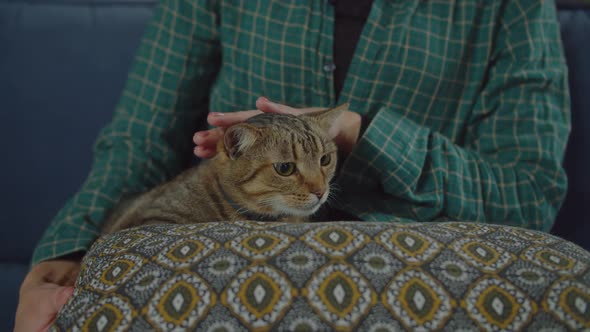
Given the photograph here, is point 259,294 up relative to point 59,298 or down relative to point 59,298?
up

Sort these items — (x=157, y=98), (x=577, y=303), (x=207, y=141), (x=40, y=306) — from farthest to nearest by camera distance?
(x=157, y=98) → (x=207, y=141) → (x=40, y=306) → (x=577, y=303)

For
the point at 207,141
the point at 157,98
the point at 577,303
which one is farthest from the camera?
the point at 157,98

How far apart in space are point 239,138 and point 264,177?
0.29 ft

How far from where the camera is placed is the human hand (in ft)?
2.59

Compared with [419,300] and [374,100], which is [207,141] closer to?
[374,100]

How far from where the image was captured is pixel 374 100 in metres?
1.08

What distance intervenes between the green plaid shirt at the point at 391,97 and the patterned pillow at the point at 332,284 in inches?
12.2

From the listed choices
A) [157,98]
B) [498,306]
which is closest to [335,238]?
[498,306]

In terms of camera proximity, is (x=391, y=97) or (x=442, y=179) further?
(x=391, y=97)

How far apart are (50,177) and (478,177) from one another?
1246 millimetres

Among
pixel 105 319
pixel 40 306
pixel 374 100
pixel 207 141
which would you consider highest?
pixel 374 100

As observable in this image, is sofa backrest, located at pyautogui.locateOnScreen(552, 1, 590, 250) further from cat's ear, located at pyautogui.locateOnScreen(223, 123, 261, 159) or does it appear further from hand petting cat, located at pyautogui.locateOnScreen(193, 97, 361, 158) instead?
cat's ear, located at pyautogui.locateOnScreen(223, 123, 261, 159)

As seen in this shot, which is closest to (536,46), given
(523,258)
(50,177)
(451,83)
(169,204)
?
(451,83)

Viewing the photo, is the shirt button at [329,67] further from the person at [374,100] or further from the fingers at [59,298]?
the fingers at [59,298]
